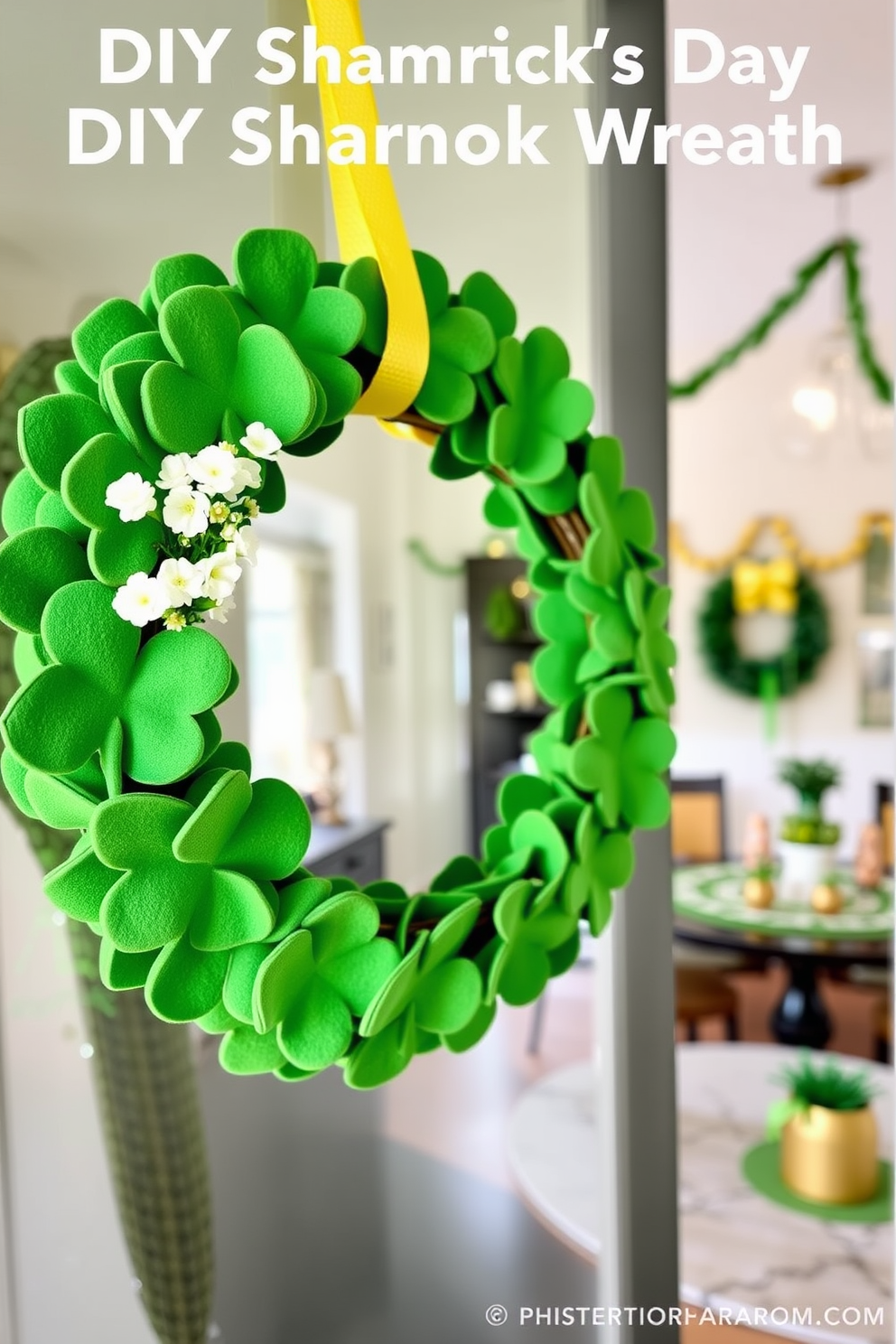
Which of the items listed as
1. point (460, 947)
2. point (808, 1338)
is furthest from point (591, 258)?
point (808, 1338)

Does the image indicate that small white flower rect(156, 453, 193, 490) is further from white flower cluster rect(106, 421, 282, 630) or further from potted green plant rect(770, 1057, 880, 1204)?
potted green plant rect(770, 1057, 880, 1204)

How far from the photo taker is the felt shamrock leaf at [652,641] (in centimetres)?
58

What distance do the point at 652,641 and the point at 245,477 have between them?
0.95 feet

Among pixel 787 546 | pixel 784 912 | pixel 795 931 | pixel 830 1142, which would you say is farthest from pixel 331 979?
pixel 787 546

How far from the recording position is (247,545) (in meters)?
0.42

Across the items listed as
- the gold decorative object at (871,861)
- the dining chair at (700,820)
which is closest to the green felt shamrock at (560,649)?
the gold decorative object at (871,861)

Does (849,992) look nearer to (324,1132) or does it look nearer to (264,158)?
(324,1132)

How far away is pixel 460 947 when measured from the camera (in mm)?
520

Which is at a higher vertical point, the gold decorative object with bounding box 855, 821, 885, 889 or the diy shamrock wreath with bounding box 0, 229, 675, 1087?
the diy shamrock wreath with bounding box 0, 229, 675, 1087

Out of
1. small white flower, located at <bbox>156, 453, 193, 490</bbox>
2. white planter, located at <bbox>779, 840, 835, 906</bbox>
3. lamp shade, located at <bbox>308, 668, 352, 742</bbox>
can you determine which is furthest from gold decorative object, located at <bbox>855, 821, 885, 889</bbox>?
small white flower, located at <bbox>156, 453, 193, 490</bbox>

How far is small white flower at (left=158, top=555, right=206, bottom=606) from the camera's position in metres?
0.39

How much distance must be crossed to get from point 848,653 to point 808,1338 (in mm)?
3838

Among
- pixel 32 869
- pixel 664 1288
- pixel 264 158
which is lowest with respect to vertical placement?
pixel 664 1288

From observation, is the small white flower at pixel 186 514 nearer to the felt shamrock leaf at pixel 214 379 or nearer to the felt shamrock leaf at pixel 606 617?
the felt shamrock leaf at pixel 214 379
